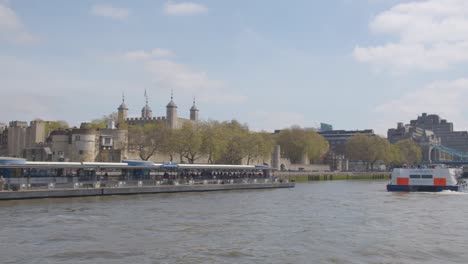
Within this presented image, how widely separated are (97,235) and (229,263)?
356 inches

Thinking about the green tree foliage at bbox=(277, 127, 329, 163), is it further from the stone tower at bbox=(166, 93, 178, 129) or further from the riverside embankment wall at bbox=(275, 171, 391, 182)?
the stone tower at bbox=(166, 93, 178, 129)

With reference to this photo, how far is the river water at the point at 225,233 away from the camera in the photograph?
2422cm

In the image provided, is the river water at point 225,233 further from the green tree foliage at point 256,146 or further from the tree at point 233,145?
the green tree foliage at point 256,146

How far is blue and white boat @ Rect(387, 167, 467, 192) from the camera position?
68.6 m

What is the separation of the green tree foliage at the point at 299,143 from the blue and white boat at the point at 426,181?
243ft

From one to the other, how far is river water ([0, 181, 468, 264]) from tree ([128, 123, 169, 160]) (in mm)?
43770

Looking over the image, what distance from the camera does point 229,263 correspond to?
22.8 m

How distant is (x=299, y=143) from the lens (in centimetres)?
14388

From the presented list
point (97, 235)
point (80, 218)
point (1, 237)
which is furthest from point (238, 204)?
point (1, 237)

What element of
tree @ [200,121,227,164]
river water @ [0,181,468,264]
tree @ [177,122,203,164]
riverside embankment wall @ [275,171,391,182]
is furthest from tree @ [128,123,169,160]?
river water @ [0,181,468,264]

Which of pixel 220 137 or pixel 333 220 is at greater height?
pixel 220 137

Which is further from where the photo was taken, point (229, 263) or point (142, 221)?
point (142, 221)

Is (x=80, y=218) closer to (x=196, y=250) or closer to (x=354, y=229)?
(x=196, y=250)

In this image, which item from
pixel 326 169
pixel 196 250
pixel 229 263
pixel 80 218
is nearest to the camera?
pixel 229 263
